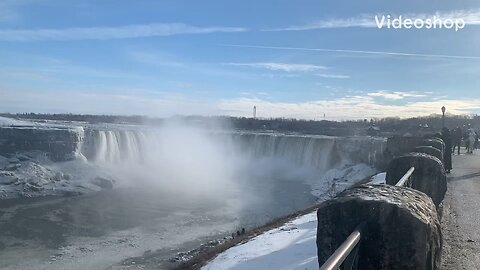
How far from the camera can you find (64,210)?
979 inches

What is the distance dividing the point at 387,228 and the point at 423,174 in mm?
2839


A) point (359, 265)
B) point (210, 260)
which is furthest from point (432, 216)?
point (210, 260)

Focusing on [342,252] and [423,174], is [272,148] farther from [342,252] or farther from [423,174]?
[342,252]

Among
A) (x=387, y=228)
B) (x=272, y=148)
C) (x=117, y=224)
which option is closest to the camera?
(x=387, y=228)

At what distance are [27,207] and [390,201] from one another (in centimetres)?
2713

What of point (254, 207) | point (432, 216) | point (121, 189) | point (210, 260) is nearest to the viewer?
point (432, 216)

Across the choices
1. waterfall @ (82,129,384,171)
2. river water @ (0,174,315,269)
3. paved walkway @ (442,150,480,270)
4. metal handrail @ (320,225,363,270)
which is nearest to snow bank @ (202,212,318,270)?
paved walkway @ (442,150,480,270)

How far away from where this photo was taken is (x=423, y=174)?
5012mm

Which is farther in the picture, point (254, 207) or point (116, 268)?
point (254, 207)

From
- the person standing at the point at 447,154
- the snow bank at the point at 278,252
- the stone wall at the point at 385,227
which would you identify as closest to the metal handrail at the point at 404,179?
the stone wall at the point at 385,227

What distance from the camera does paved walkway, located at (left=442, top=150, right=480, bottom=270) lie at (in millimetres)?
5453

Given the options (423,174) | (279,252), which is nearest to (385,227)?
(423,174)

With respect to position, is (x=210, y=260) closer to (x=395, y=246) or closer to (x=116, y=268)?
(x=116, y=268)

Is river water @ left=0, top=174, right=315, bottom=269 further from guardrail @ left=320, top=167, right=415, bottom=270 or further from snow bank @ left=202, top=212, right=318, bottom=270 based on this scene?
guardrail @ left=320, top=167, right=415, bottom=270
